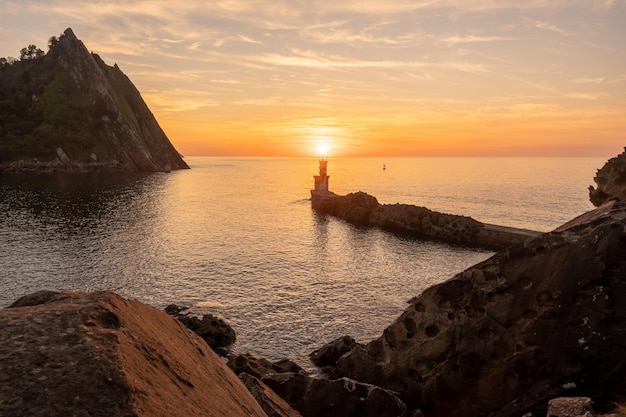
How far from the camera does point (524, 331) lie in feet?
45.5

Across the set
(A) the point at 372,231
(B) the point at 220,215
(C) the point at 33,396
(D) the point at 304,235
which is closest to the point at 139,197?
(B) the point at 220,215

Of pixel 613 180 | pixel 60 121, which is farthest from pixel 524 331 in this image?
pixel 60 121

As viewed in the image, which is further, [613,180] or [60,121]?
[60,121]

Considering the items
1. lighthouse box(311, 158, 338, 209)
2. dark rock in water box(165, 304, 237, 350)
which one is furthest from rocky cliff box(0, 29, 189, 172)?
dark rock in water box(165, 304, 237, 350)

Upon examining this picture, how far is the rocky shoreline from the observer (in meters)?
5.41

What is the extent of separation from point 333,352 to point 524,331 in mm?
14354

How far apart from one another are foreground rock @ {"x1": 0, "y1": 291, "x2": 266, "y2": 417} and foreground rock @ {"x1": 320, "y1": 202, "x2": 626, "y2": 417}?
35.4 ft

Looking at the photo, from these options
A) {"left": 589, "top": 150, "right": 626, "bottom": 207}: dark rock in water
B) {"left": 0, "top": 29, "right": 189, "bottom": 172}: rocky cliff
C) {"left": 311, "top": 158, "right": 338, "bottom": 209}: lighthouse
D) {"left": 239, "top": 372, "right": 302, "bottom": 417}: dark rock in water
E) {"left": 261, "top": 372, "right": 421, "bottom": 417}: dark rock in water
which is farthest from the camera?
{"left": 0, "top": 29, "right": 189, "bottom": 172}: rocky cliff

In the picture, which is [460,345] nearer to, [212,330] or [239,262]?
[212,330]

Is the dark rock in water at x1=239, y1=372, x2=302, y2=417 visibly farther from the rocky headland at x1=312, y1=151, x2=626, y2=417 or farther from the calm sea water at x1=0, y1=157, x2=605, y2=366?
the calm sea water at x1=0, y1=157, x2=605, y2=366

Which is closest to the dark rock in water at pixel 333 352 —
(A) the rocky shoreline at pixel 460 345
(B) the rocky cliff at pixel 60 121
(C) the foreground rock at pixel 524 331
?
(A) the rocky shoreline at pixel 460 345

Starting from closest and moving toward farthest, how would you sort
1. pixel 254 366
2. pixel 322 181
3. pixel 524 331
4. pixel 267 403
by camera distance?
1. pixel 267 403
2. pixel 524 331
3. pixel 254 366
4. pixel 322 181

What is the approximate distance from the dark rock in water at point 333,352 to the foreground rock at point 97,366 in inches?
776

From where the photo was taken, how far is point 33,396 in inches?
147
